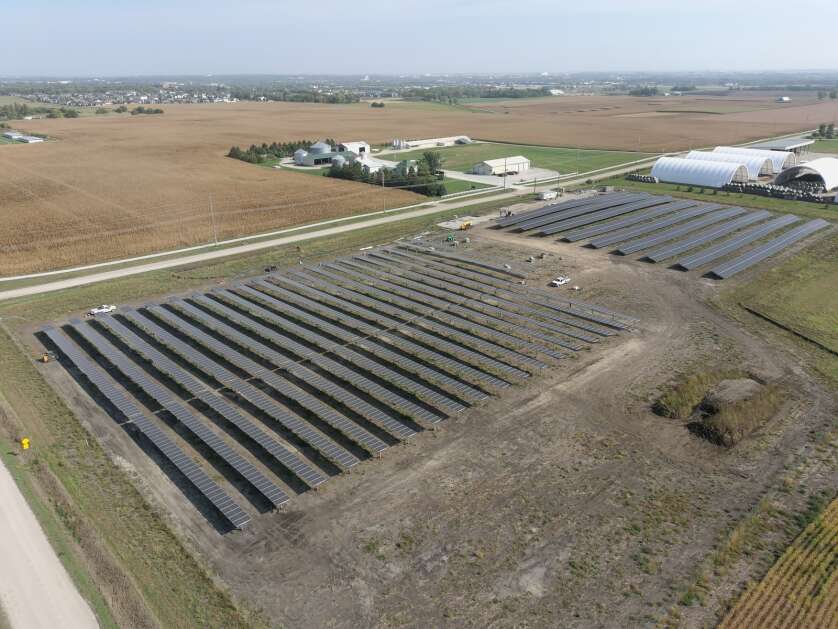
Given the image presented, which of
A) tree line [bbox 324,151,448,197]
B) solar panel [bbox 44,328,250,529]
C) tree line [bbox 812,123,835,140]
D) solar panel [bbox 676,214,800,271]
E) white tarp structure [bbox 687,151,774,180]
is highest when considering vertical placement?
tree line [bbox 812,123,835,140]

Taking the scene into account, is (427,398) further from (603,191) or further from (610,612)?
(603,191)

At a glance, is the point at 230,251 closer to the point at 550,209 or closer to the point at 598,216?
the point at 550,209

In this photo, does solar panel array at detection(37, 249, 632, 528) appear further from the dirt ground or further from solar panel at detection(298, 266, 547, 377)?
the dirt ground

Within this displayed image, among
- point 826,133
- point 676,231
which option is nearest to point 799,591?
point 676,231

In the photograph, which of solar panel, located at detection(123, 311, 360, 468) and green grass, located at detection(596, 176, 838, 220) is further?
green grass, located at detection(596, 176, 838, 220)

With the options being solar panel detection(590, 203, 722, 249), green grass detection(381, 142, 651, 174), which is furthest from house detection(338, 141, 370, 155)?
solar panel detection(590, 203, 722, 249)

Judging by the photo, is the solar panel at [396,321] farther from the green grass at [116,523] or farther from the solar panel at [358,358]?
the green grass at [116,523]
